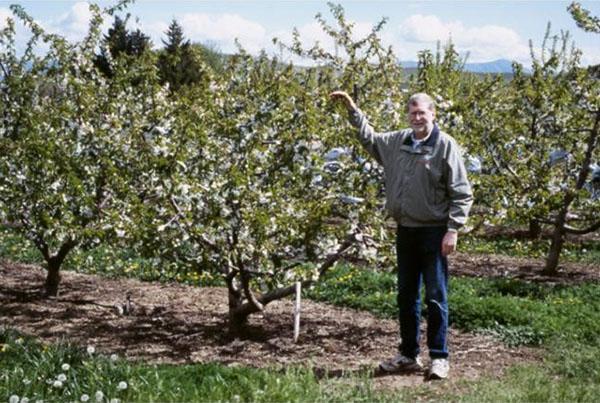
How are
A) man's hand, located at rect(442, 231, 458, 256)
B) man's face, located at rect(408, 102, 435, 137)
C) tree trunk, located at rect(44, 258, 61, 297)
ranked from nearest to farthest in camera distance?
man's hand, located at rect(442, 231, 458, 256), man's face, located at rect(408, 102, 435, 137), tree trunk, located at rect(44, 258, 61, 297)

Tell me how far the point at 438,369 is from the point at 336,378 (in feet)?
2.12

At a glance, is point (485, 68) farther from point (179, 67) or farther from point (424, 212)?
point (424, 212)

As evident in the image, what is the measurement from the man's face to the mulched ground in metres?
1.56

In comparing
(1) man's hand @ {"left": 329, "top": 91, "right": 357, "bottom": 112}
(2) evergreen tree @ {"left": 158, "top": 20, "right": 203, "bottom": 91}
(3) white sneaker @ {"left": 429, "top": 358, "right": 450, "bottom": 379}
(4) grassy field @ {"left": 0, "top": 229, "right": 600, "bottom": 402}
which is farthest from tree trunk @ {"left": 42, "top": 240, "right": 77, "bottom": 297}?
(2) evergreen tree @ {"left": 158, "top": 20, "right": 203, "bottom": 91}

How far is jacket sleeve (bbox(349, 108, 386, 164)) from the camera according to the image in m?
5.22

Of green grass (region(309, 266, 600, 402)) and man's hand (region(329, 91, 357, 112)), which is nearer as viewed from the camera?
green grass (region(309, 266, 600, 402))

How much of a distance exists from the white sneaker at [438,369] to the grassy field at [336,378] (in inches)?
6.7

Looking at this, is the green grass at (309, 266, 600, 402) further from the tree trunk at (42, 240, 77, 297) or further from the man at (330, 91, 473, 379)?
the tree trunk at (42, 240, 77, 297)

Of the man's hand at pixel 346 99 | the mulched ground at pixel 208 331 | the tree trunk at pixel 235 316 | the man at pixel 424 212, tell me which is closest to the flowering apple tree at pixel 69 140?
the mulched ground at pixel 208 331

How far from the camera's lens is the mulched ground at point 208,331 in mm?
A: 5656

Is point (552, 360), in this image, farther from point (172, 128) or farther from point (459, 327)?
point (172, 128)

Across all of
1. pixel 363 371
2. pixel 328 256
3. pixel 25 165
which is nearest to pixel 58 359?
pixel 363 371

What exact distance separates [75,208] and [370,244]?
8.43ft

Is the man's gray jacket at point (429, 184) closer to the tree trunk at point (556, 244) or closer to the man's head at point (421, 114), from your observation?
the man's head at point (421, 114)
